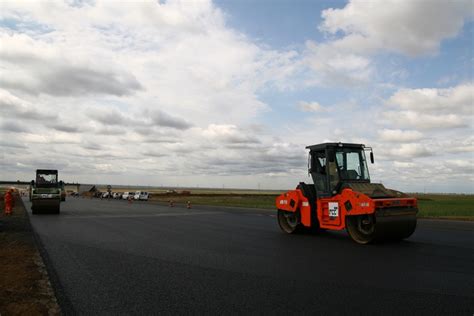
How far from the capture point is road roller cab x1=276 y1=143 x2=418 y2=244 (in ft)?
35.4

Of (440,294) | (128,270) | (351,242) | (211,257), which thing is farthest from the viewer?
(351,242)

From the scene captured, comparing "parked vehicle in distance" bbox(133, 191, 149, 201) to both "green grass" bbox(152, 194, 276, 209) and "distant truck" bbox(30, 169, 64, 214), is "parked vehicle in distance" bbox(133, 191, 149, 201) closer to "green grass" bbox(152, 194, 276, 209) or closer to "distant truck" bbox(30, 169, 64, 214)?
"green grass" bbox(152, 194, 276, 209)

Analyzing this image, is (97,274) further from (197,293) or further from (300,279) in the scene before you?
(300,279)

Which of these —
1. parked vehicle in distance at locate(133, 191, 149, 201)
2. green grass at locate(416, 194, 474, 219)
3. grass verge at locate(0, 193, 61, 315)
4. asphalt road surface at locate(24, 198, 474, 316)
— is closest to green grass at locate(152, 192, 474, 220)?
green grass at locate(416, 194, 474, 219)

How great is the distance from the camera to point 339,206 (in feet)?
38.6

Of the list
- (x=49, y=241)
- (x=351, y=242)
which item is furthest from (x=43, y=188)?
(x=351, y=242)

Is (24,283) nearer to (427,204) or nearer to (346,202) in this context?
(346,202)

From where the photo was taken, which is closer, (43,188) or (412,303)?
(412,303)

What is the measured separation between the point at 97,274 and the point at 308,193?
7.80 meters

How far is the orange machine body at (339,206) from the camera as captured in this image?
10.7 metres

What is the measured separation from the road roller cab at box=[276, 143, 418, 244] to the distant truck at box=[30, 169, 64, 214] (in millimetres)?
16106

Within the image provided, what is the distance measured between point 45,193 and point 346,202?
64.8ft

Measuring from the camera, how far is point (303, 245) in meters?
11.1

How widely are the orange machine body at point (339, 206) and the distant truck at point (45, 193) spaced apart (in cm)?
1631
